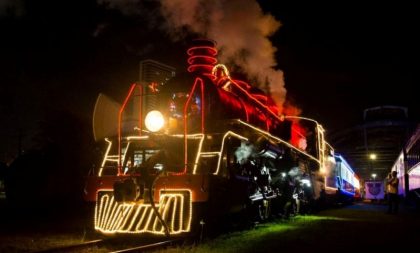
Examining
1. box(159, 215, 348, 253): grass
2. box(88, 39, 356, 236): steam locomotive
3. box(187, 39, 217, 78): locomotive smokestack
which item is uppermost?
box(187, 39, 217, 78): locomotive smokestack

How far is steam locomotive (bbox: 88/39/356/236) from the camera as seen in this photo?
7547 millimetres

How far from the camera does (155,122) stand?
27.5 ft

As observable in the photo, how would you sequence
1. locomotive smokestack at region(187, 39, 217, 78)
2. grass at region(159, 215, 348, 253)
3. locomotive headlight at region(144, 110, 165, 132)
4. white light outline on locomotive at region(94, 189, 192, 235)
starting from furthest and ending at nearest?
locomotive smokestack at region(187, 39, 217, 78)
locomotive headlight at region(144, 110, 165, 132)
white light outline on locomotive at region(94, 189, 192, 235)
grass at region(159, 215, 348, 253)

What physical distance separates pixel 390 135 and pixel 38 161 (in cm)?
3380

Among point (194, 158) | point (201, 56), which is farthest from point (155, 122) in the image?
point (201, 56)

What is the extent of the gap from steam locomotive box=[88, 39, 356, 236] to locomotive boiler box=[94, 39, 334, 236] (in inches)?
0.7

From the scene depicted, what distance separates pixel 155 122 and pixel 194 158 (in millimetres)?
1036

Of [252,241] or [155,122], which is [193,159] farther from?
[252,241]

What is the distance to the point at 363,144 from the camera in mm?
44469

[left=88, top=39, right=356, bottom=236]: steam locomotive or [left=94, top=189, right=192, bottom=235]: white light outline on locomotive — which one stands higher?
[left=88, top=39, right=356, bottom=236]: steam locomotive

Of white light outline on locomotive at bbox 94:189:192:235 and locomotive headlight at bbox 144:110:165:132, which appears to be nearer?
white light outline on locomotive at bbox 94:189:192:235

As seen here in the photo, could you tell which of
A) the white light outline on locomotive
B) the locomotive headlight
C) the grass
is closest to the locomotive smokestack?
the locomotive headlight

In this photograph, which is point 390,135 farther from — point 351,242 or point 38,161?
point 351,242

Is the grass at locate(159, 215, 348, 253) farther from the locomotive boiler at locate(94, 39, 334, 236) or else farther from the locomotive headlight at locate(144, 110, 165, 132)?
the locomotive headlight at locate(144, 110, 165, 132)
